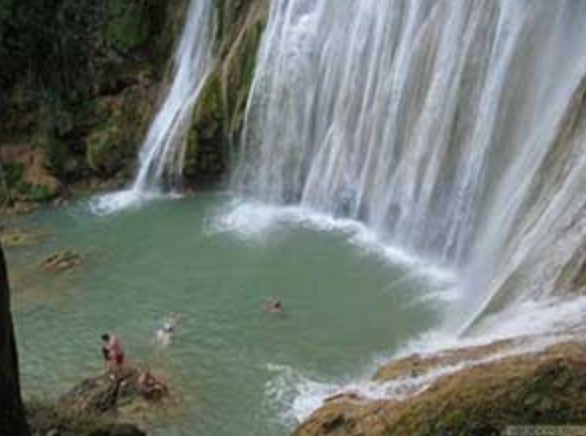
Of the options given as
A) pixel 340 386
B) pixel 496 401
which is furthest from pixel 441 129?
pixel 496 401

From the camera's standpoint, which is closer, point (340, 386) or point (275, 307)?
point (340, 386)

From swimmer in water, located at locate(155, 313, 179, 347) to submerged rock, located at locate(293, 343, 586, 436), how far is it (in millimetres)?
6144

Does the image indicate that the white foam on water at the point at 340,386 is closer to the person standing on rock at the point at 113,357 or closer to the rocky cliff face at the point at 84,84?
the person standing on rock at the point at 113,357

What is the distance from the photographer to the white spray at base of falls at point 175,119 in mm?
22125

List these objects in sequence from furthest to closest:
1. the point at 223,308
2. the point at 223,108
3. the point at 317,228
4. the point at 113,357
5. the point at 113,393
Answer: the point at 223,108, the point at 317,228, the point at 223,308, the point at 113,357, the point at 113,393

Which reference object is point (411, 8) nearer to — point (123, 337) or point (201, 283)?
point (201, 283)

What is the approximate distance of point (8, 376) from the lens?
470 cm

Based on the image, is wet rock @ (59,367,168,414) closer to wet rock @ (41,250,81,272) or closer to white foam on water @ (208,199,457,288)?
white foam on water @ (208,199,457,288)

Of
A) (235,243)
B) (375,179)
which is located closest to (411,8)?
(375,179)

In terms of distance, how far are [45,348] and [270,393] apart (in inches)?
176

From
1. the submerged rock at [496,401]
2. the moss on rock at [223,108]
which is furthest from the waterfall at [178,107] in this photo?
the submerged rock at [496,401]

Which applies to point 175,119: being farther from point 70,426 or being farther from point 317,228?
point 70,426

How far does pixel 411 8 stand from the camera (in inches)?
689

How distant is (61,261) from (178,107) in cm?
686
